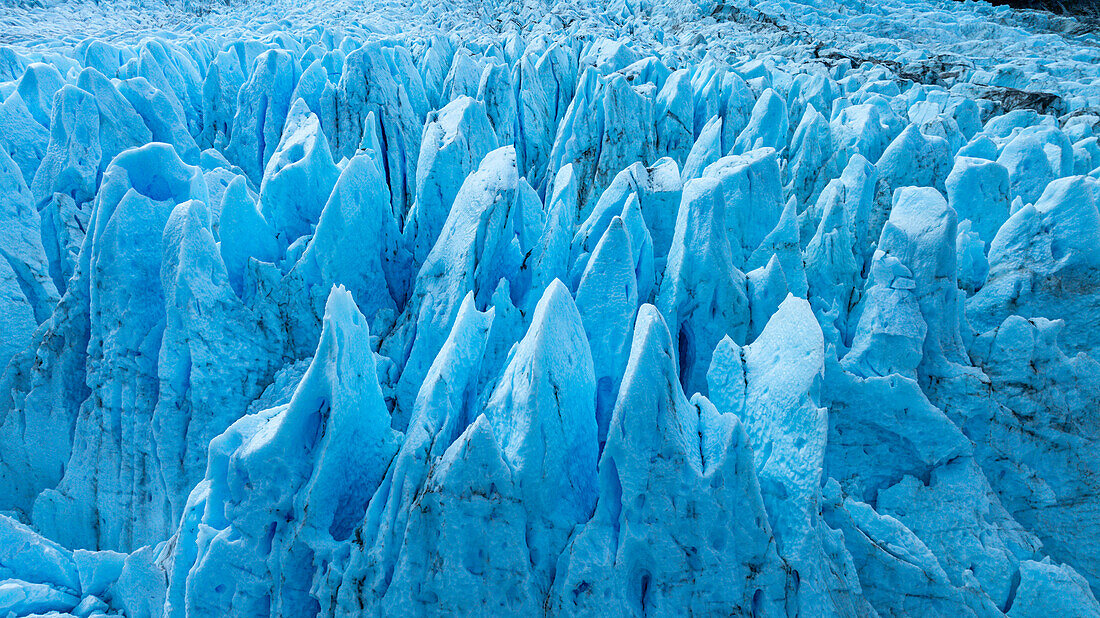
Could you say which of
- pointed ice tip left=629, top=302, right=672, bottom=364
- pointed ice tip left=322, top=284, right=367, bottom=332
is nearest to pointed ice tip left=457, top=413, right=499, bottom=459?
pointed ice tip left=629, top=302, right=672, bottom=364

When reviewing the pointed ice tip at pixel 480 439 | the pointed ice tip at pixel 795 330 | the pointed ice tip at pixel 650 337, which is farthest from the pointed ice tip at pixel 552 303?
the pointed ice tip at pixel 795 330

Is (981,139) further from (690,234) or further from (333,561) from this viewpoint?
(333,561)

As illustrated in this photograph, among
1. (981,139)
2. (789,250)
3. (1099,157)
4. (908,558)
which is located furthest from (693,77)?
(908,558)

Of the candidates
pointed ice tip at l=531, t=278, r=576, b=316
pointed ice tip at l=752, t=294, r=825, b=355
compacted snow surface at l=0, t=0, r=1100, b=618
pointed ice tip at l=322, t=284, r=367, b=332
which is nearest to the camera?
compacted snow surface at l=0, t=0, r=1100, b=618

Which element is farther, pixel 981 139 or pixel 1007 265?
pixel 981 139

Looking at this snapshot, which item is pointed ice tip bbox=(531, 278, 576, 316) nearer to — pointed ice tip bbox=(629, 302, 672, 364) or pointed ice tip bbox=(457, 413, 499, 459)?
pointed ice tip bbox=(629, 302, 672, 364)

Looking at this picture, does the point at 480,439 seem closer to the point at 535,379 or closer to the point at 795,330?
the point at 535,379

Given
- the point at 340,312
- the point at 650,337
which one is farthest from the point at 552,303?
the point at 340,312

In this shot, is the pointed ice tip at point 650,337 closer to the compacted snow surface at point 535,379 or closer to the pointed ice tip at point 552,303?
the compacted snow surface at point 535,379
